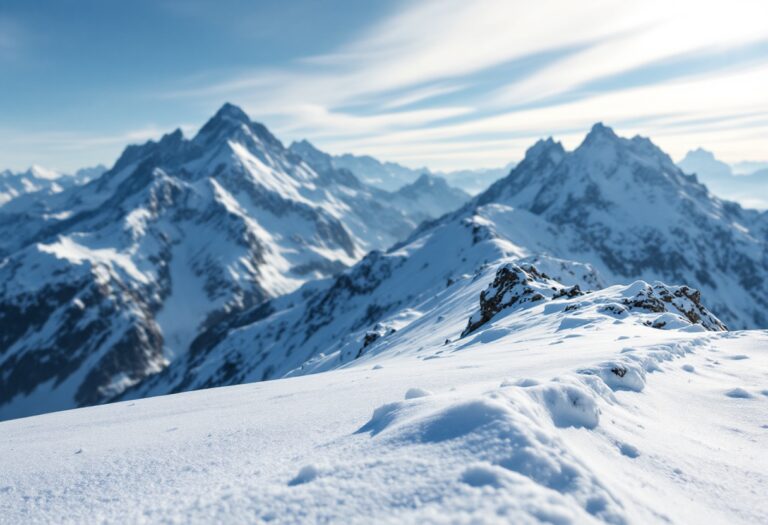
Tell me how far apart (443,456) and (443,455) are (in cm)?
2

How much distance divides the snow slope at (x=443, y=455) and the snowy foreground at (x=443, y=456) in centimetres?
2

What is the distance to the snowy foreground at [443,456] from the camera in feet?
15.6

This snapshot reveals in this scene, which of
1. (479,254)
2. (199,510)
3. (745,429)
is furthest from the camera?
(479,254)

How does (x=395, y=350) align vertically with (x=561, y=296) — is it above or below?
below

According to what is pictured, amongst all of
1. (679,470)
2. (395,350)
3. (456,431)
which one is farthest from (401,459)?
(395,350)

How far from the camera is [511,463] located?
16.5ft

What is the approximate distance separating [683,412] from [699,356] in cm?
538

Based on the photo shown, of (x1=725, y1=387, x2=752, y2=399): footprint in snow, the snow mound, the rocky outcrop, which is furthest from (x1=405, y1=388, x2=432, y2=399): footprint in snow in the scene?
the rocky outcrop

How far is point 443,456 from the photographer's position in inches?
207

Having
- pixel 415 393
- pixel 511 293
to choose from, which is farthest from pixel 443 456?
pixel 511 293

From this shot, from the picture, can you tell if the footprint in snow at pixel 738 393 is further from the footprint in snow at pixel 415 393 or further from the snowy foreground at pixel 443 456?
the footprint in snow at pixel 415 393

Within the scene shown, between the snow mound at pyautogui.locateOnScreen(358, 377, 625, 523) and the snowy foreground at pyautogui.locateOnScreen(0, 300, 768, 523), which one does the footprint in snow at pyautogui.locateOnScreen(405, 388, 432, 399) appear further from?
the snow mound at pyautogui.locateOnScreen(358, 377, 625, 523)

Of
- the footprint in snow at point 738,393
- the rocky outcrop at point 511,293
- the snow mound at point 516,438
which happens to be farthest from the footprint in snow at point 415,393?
the rocky outcrop at point 511,293

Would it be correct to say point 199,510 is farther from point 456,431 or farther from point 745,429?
point 745,429
